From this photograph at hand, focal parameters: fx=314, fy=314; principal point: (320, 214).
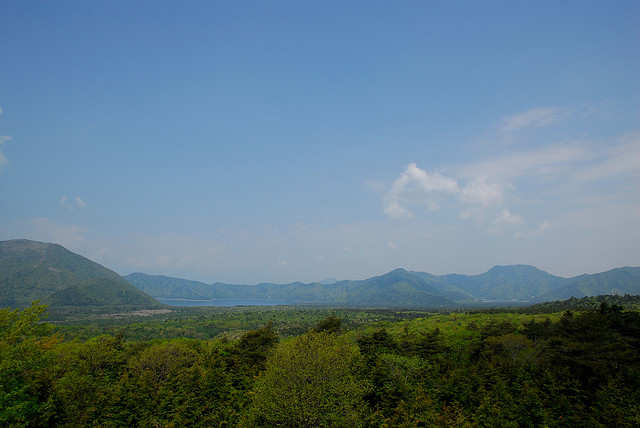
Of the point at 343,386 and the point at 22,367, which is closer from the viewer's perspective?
the point at 22,367

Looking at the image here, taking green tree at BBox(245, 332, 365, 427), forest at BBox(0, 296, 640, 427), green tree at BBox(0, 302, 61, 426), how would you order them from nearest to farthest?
green tree at BBox(0, 302, 61, 426)
forest at BBox(0, 296, 640, 427)
green tree at BBox(245, 332, 365, 427)

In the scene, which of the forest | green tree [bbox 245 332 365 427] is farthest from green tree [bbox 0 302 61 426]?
green tree [bbox 245 332 365 427]

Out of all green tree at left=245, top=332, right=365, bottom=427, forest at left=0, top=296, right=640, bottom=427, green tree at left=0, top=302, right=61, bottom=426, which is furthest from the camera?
green tree at left=245, top=332, right=365, bottom=427

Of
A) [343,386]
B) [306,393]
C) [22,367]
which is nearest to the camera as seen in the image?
[22,367]

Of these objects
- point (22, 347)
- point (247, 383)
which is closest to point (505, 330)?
point (247, 383)

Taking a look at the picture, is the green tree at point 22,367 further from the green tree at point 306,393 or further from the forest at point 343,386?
the green tree at point 306,393

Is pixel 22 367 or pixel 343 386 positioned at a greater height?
pixel 22 367

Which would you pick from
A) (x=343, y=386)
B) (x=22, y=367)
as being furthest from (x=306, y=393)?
(x=22, y=367)

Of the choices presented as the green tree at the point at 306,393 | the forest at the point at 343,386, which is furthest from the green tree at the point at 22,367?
the green tree at the point at 306,393

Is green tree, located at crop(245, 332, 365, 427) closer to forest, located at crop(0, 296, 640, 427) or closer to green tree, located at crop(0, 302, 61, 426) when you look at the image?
forest, located at crop(0, 296, 640, 427)

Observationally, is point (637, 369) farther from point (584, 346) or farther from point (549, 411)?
point (549, 411)

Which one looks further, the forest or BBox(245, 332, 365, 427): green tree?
BBox(245, 332, 365, 427): green tree

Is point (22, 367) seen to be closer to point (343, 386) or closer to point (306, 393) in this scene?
point (306, 393)

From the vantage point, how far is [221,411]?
144 ft
